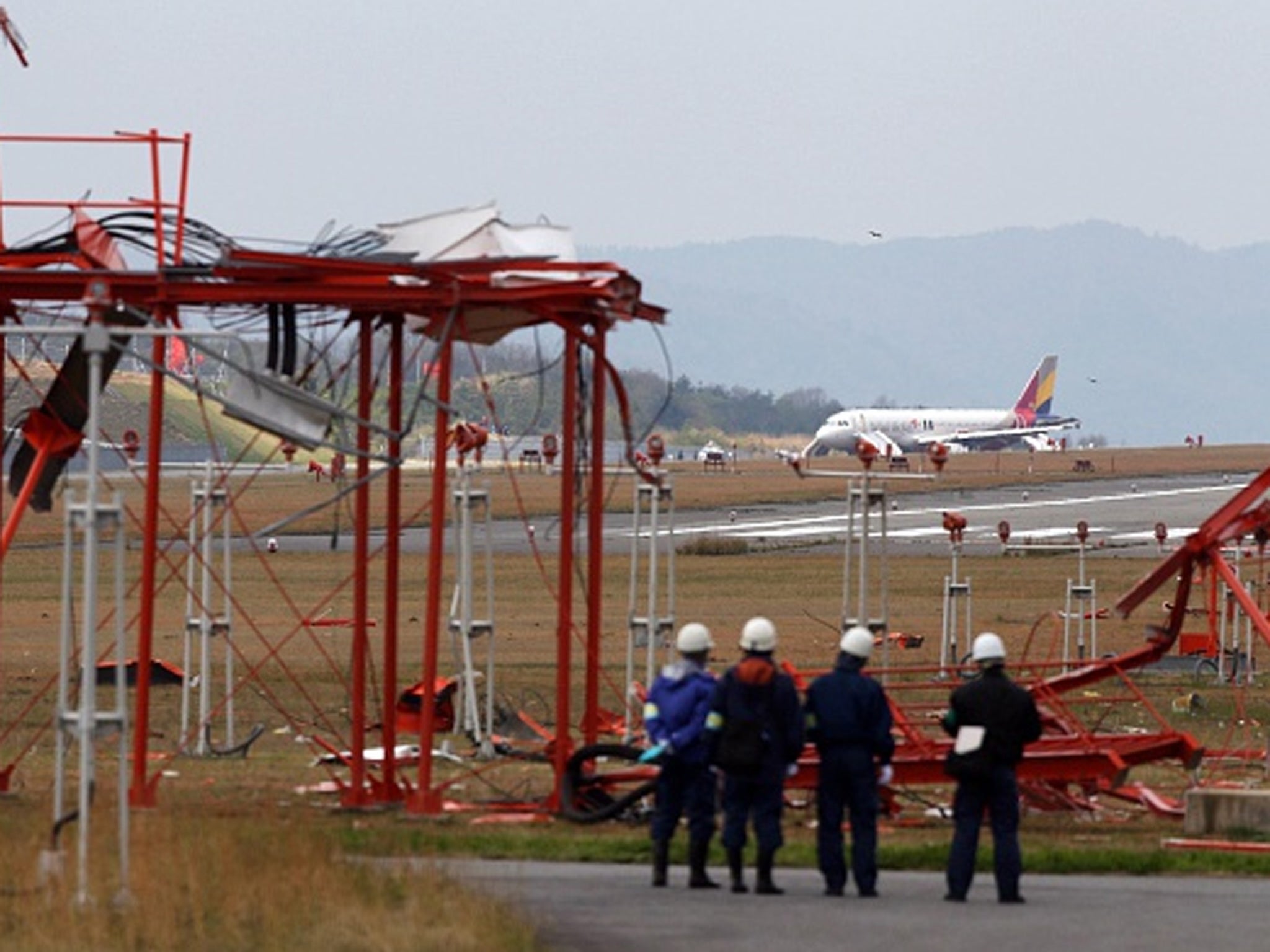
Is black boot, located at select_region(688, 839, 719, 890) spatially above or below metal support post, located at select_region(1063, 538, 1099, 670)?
below

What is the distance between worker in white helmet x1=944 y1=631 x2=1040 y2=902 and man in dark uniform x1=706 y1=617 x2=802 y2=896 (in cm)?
111

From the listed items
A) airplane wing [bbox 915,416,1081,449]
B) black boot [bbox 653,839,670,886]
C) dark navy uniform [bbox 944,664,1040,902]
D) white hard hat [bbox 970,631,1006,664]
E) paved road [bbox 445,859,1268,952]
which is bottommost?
paved road [bbox 445,859,1268,952]

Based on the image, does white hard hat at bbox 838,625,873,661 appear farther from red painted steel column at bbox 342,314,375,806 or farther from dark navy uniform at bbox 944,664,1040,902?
red painted steel column at bbox 342,314,375,806

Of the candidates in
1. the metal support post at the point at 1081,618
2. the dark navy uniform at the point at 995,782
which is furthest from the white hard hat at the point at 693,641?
the metal support post at the point at 1081,618

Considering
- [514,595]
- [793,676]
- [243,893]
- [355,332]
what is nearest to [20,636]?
[514,595]

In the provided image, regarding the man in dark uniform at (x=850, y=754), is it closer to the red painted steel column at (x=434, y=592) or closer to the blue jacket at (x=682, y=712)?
the blue jacket at (x=682, y=712)

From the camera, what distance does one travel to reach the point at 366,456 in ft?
78.8

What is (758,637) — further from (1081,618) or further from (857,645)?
(1081,618)

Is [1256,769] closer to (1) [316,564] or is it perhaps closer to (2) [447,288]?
(2) [447,288]

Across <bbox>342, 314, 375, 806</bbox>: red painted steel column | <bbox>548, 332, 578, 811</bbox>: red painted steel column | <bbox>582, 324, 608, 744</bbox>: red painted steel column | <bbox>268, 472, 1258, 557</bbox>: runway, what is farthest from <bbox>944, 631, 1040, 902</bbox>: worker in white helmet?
<bbox>268, 472, 1258, 557</bbox>: runway

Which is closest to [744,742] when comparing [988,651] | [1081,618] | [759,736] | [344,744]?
[759,736]

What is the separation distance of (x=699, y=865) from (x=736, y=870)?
299 millimetres

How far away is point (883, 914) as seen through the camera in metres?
19.5

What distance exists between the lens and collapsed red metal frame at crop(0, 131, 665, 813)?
78.4ft
